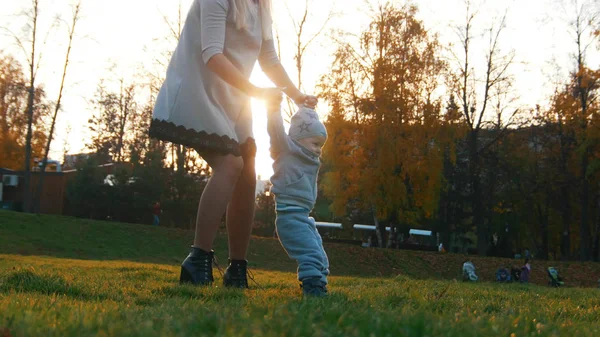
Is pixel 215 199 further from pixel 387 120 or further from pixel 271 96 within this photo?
pixel 387 120

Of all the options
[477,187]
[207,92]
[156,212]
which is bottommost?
[207,92]

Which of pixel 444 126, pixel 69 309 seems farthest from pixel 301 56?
pixel 69 309

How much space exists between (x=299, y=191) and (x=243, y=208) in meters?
1.02

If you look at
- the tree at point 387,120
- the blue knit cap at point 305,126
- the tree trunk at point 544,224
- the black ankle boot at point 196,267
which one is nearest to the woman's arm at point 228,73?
the blue knit cap at point 305,126

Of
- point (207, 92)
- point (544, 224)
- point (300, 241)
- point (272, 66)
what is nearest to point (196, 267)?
point (300, 241)

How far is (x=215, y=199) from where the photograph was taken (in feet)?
14.7

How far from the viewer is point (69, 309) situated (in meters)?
2.35

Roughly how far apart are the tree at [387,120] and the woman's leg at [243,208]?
1048 inches

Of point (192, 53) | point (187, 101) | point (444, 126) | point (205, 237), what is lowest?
point (205, 237)

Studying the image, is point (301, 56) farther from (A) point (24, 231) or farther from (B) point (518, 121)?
(A) point (24, 231)

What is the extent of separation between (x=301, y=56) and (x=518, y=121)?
12664 mm

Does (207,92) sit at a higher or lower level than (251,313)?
higher

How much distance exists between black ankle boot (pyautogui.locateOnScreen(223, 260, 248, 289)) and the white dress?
80cm

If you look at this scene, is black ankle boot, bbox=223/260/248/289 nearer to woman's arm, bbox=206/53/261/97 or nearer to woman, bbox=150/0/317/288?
woman, bbox=150/0/317/288
